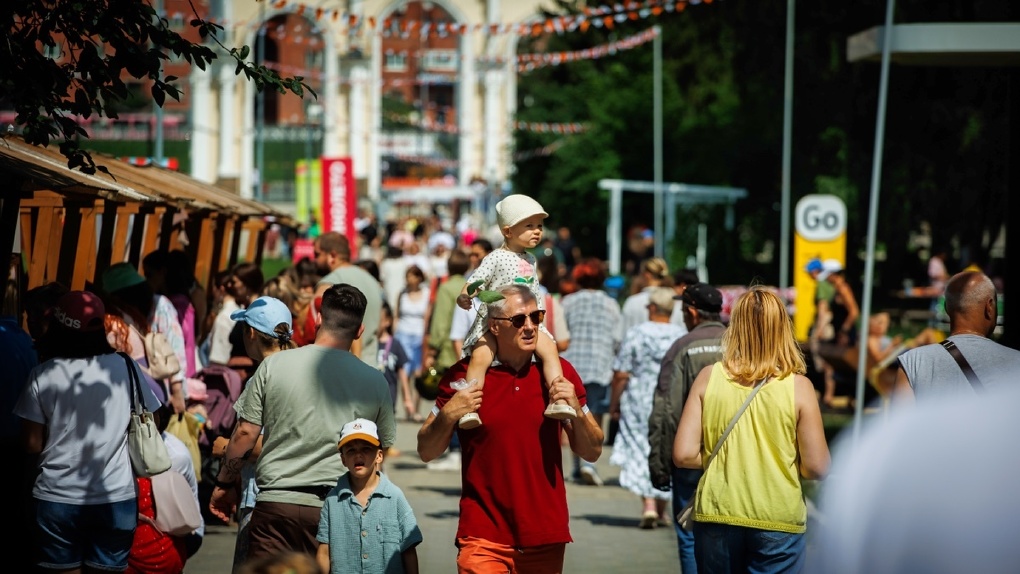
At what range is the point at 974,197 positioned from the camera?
29953mm

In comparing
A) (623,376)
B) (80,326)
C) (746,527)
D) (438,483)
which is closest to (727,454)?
(746,527)

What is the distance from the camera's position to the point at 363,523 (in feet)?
17.7

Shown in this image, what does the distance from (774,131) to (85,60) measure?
1155 inches

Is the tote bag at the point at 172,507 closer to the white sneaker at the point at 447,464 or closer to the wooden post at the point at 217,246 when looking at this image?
the white sneaker at the point at 447,464

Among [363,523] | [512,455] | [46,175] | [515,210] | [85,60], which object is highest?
[85,60]

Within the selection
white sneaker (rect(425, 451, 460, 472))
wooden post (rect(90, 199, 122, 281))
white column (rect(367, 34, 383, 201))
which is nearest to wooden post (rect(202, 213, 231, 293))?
white sneaker (rect(425, 451, 460, 472))

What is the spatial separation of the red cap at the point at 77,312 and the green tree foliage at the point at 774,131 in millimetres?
15111

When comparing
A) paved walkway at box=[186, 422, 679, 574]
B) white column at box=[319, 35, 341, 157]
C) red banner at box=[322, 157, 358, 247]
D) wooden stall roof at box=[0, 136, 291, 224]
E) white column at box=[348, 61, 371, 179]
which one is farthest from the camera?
white column at box=[348, 61, 371, 179]

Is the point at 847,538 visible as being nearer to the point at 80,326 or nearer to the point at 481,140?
the point at 80,326

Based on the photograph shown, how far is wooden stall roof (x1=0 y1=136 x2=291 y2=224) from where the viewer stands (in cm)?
777

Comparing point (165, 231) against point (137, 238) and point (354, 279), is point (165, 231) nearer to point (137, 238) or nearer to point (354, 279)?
point (137, 238)

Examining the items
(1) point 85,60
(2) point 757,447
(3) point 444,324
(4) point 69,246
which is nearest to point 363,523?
(2) point 757,447

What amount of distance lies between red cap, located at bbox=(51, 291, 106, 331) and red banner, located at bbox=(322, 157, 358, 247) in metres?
16.9

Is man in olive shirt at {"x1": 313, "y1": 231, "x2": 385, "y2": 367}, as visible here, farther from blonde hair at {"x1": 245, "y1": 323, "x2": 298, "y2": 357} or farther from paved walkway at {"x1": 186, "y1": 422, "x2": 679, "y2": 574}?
blonde hair at {"x1": 245, "y1": 323, "x2": 298, "y2": 357}
